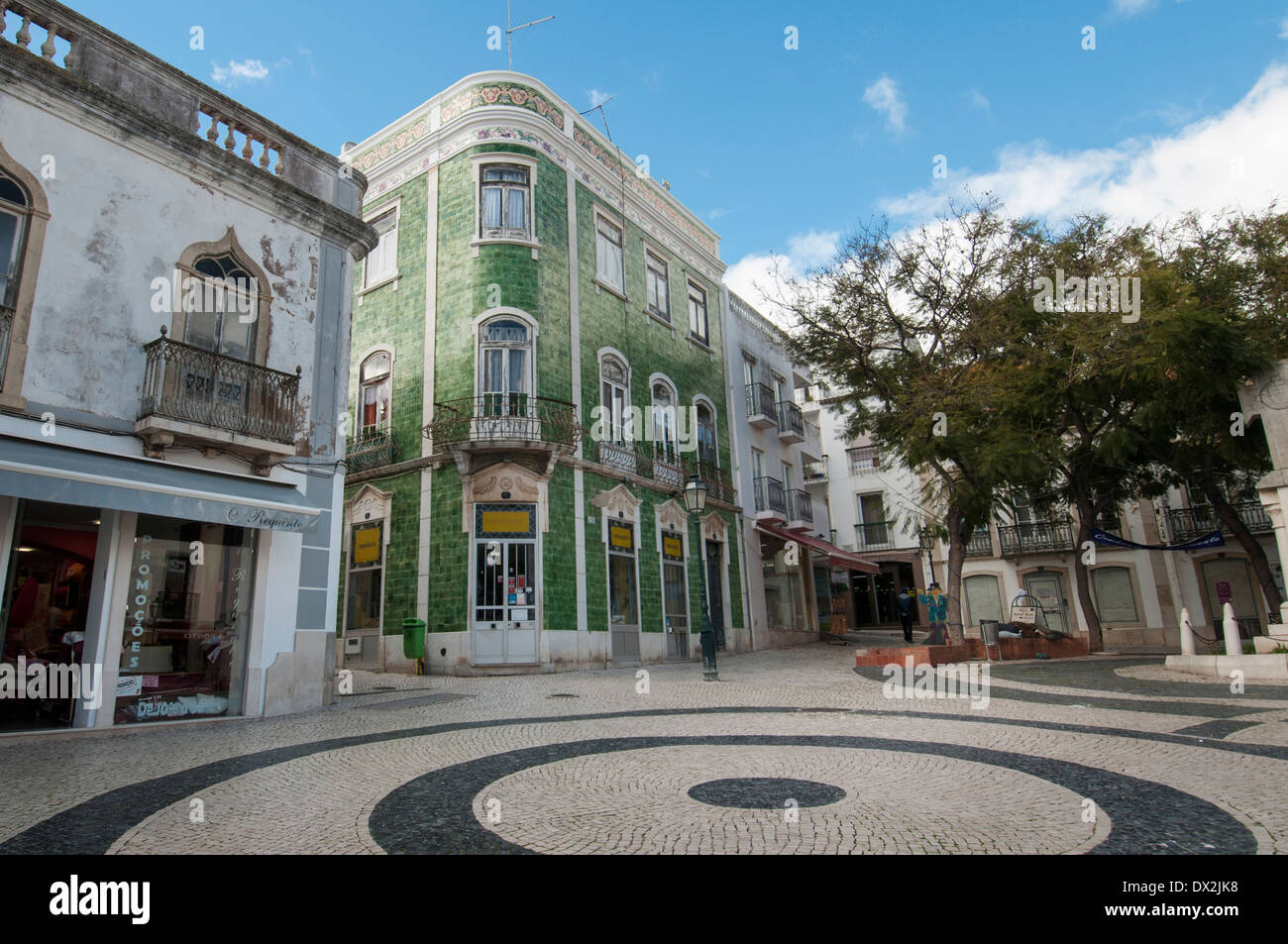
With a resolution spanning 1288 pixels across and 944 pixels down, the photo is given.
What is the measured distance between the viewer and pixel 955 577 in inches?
645

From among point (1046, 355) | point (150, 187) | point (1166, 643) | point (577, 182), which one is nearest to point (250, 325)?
point (150, 187)

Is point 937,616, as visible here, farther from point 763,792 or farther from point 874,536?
point 874,536

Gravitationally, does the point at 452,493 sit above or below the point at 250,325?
below

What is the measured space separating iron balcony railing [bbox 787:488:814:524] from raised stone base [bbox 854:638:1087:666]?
9353 millimetres

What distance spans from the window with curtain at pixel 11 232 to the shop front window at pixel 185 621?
2.84 metres

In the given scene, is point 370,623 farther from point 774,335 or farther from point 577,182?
point 774,335

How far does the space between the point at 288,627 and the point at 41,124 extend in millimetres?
6636

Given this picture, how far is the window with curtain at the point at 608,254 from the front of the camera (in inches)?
760

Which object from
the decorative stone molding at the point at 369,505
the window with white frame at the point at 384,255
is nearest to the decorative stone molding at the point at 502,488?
the decorative stone molding at the point at 369,505

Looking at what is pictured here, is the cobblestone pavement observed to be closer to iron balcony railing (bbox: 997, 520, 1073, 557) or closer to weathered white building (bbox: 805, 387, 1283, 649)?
weathered white building (bbox: 805, 387, 1283, 649)

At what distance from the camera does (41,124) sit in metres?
8.38

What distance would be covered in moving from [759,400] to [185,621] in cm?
1919

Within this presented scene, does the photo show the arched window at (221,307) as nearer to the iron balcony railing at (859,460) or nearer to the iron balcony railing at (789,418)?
the iron balcony railing at (789,418)
